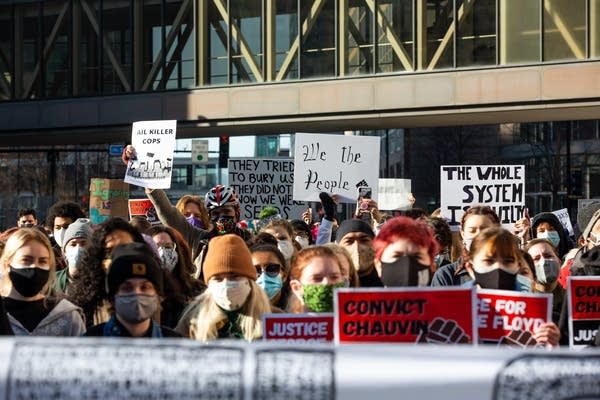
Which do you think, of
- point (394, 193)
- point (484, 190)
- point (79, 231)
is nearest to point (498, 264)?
point (79, 231)

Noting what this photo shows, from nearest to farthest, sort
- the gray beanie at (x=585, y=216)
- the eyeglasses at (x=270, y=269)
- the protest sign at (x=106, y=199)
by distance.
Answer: the eyeglasses at (x=270, y=269) < the gray beanie at (x=585, y=216) < the protest sign at (x=106, y=199)

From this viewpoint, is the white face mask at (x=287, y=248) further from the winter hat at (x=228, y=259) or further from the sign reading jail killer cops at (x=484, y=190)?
the winter hat at (x=228, y=259)

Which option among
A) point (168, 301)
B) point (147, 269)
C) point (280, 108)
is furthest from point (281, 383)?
point (280, 108)

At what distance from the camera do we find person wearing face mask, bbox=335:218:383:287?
6.89m

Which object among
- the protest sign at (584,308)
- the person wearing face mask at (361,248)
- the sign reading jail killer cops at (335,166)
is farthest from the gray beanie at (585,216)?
the protest sign at (584,308)

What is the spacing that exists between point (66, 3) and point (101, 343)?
1392 inches

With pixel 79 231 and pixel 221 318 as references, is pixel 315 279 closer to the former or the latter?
pixel 221 318


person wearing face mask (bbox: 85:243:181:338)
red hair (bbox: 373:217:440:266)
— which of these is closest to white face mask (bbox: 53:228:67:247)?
red hair (bbox: 373:217:440:266)

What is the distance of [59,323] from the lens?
5.34m

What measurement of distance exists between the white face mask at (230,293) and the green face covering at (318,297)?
39 cm

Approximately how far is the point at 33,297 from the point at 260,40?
92.4ft

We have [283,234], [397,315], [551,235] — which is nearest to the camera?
[397,315]

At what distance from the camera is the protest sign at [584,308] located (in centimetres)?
548

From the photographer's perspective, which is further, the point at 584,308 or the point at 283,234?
the point at 283,234
